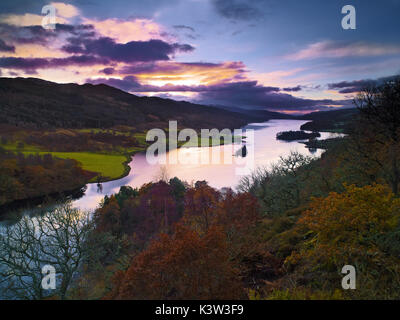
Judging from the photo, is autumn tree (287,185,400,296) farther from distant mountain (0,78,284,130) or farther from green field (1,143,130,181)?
distant mountain (0,78,284,130)

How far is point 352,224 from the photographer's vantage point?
6.64 metres

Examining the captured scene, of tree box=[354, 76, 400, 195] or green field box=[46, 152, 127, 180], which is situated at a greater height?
tree box=[354, 76, 400, 195]

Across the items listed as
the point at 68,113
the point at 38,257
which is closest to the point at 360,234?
the point at 38,257

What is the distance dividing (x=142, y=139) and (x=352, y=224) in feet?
345

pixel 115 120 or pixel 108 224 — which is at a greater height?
pixel 115 120

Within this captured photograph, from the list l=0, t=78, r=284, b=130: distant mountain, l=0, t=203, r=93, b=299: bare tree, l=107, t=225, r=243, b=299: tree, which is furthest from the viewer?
l=0, t=78, r=284, b=130: distant mountain

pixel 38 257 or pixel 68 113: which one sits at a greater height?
pixel 68 113

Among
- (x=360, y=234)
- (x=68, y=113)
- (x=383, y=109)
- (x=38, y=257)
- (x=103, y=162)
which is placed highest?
(x=68, y=113)

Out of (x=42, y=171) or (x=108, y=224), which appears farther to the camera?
(x=42, y=171)

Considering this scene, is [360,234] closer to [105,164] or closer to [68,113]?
[105,164]

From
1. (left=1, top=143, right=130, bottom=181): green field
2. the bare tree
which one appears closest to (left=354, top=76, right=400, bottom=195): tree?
the bare tree

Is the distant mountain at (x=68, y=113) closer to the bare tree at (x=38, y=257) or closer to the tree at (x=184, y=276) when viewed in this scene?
the bare tree at (x=38, y=257)
